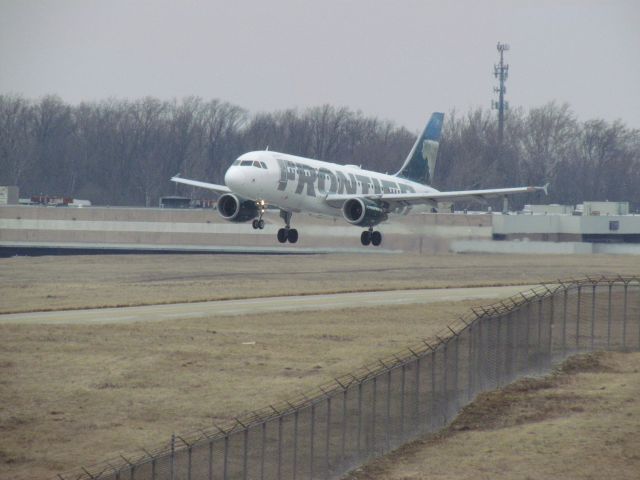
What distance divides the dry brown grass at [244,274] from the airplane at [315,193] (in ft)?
12.3

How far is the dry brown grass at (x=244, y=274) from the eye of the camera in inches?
2547

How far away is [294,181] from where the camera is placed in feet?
220

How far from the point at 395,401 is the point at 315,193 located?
128 feet

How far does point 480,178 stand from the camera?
16588 centimetres

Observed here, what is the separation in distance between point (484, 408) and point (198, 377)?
1005 cm

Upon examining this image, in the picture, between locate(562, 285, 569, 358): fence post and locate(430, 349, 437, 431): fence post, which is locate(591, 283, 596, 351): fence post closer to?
locate(562, 285, 569, 358): fence post

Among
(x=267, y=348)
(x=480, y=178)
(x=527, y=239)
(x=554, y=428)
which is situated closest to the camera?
(x=554, y=428)

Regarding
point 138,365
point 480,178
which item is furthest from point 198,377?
point 480,178

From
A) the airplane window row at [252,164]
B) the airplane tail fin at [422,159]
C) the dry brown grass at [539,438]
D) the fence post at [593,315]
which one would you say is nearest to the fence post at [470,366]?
the dry brown grass at [539,438]

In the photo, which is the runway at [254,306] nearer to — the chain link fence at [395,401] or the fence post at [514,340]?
the chain link fence at [395,401]

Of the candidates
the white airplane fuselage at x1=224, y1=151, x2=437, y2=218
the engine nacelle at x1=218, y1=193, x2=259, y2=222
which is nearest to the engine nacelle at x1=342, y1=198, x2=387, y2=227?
the white airplane fuselage at x1=224, y1=151, x2=437, y2=218

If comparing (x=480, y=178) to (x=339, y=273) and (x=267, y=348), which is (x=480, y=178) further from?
(x=267, y=348)

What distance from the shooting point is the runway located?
53.1 metres

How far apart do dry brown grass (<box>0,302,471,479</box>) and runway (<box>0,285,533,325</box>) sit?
1963 millimetres
